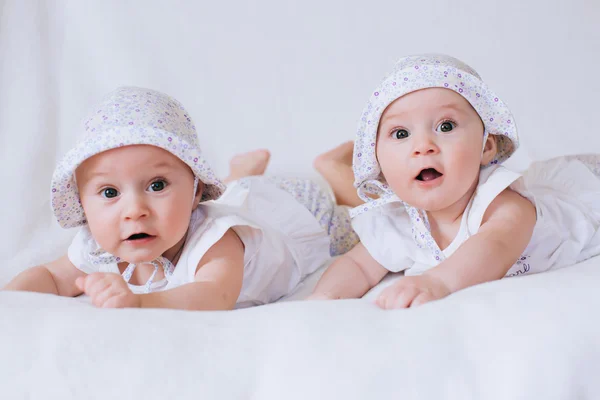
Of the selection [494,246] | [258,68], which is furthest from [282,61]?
[494,246]

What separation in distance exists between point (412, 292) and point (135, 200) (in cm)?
53

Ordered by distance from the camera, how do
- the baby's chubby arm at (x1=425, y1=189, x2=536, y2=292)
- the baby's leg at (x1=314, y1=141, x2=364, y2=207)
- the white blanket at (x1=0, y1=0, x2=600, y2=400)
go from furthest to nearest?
the white blanket at (x1=0, y1=0, x2=600, y2=400), the baby's leg at (x1=314, y1=141, x2=364, y2=207), the baby's chubby arm at (x1=425, y1=189, x2=536, y2=292)

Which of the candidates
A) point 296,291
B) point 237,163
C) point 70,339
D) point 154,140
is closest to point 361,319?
point 70,339

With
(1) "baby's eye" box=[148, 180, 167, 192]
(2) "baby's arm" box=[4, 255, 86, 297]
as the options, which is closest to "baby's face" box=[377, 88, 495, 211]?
(1) "baby's eye" box=[148, 180, 167, 192]

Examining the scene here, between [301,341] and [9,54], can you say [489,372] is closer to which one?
[301,341]

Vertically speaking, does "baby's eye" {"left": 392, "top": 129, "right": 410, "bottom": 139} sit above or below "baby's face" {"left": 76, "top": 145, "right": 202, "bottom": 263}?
above

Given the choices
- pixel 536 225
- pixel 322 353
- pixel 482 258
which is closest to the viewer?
pixel 322 353

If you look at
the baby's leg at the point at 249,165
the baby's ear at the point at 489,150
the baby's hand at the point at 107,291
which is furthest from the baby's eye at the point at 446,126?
the baby's leg at the point at 249,165

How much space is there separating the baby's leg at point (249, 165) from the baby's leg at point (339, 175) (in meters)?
0.16

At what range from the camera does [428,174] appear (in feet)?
4.80

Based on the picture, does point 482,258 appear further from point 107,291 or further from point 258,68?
point 258,68

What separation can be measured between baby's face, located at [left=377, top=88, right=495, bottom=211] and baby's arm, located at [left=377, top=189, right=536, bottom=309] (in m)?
0.09

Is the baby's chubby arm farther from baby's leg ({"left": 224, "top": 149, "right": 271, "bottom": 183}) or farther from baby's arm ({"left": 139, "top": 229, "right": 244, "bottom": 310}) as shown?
baby's leg ({"left": 224, "top": 149, "right": 271, "bottom": 183})

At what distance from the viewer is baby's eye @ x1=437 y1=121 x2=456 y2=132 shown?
1.44 metres
